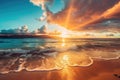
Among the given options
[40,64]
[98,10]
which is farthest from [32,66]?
[98,10]

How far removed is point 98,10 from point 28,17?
825cm

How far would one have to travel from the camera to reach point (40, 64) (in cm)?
1361

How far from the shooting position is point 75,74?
37.8ft

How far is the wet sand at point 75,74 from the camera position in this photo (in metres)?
10.9

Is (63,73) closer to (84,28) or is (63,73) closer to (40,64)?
(40,64)

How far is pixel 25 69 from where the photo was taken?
40.7 ft

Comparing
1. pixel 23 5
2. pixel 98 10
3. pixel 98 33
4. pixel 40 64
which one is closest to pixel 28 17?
pixel 23 5

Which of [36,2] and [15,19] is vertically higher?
[36,2]

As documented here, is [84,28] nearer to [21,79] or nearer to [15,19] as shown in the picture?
[15,19]

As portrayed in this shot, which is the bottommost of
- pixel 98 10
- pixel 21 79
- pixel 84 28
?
pixel 21 79

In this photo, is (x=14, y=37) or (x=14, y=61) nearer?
(x=14, y=61)

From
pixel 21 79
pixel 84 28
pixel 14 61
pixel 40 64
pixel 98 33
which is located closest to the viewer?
pixel 21 79

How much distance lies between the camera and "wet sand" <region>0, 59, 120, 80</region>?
35.7 ft

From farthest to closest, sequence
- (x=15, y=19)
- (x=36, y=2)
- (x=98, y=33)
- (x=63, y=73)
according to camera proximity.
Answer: (x=98, y=33), (x=15, y=19), (x=36, y=2), (x=63, y=73)
